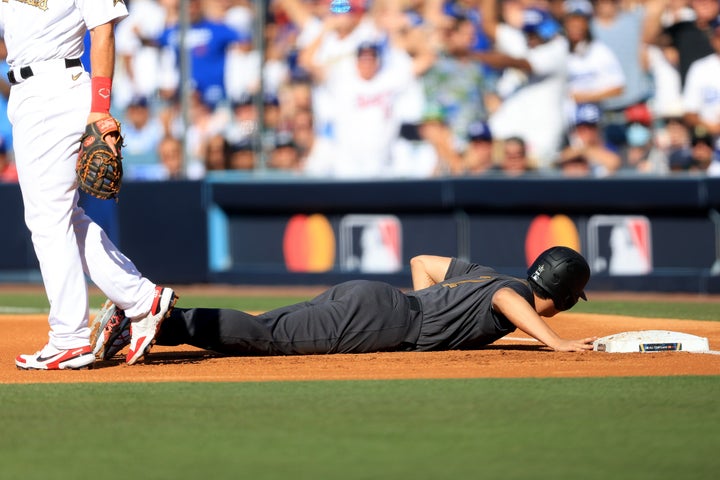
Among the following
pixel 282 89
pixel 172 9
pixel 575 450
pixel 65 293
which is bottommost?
pixel 575 450

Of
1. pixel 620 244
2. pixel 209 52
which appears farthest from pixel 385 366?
pixel 209 52

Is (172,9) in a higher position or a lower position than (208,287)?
higher

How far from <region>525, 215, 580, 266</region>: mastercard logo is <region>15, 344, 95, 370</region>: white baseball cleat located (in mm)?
7194

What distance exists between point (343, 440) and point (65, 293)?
2269mm

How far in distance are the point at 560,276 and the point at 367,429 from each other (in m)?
2.48

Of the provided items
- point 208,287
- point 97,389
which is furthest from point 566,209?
point 97,389

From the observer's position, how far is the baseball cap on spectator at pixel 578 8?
12047 mm

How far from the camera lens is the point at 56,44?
19.3ft

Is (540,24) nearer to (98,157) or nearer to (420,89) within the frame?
(420,89)

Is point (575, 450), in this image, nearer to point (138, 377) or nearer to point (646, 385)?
point (646, 385)

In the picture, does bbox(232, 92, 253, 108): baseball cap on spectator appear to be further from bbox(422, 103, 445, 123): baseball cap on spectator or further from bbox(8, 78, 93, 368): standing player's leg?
bbox(8, 78, 93, 368): standing player's leg

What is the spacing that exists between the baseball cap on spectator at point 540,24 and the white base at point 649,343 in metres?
5.89

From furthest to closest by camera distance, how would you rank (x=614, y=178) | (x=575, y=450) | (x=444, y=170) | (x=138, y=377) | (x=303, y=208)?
(x=303, y=208) < (x=444, y=170) < (x=614, y=178) < (x=138, y=377) < (x=575, y=450)

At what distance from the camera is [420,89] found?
1269 centimetres
